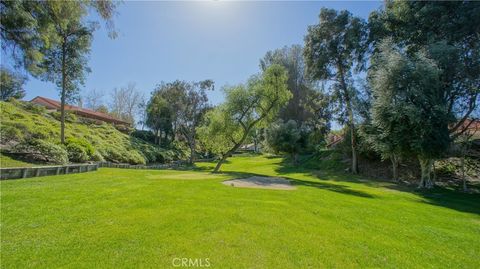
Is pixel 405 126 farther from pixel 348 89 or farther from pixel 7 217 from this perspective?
pixel 7 217

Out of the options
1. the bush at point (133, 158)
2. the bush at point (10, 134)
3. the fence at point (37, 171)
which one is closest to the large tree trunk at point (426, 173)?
the fence at point (37, 171)

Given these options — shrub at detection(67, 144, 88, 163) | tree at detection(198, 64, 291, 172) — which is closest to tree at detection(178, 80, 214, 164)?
tree at detection(198, 64, 291, 172)

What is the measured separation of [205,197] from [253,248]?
3.73 metres

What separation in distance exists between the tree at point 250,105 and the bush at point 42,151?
34.2 feet

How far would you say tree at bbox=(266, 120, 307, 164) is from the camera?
94.4 feet

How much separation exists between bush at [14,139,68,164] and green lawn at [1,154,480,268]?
5992mm

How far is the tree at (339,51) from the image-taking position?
23328 millimetres

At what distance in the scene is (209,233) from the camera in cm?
472

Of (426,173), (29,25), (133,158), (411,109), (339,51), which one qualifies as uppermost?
(339,51)

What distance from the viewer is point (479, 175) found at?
18.2 meters

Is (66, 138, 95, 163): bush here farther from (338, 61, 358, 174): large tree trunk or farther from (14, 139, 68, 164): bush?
(338, 61, 358, 174): large tree trunk

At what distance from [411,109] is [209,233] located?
46.4ft

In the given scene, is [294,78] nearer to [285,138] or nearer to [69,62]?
[285,138]

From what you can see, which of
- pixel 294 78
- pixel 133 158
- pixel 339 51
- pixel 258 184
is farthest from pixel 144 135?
pixel 258 184
